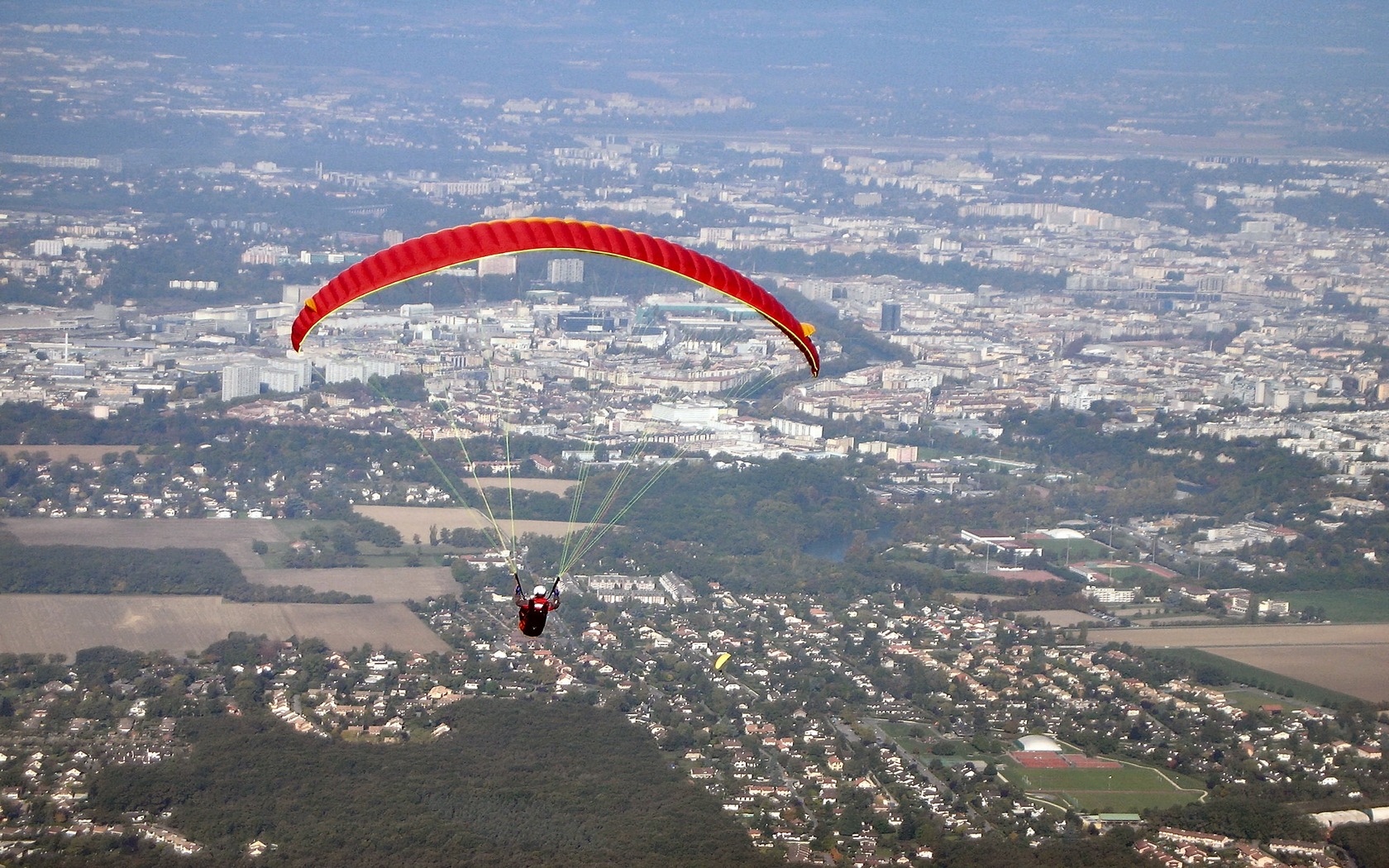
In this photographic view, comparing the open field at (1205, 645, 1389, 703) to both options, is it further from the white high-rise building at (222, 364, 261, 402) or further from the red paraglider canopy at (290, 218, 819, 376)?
the white high-rise building at (222, 364, 261, 402)

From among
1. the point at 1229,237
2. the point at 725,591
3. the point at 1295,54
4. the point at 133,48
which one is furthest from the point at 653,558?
the point at 1295,54

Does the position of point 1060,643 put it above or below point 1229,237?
below

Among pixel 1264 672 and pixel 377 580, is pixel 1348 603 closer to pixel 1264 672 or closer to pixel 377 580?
pixel 1264 672

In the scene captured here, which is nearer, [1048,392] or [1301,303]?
[1048,392]

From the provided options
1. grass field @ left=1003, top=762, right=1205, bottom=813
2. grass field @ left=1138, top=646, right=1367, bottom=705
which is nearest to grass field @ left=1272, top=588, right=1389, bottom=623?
grass field @ left=1138, top=646, right=1367, bottom=705

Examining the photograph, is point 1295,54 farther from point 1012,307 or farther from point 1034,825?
point 1034,825

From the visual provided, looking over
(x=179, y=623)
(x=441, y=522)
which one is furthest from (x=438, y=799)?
(x=441, y=522)

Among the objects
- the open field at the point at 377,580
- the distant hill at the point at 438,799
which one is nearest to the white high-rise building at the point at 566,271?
the open field at the point at 377,580
